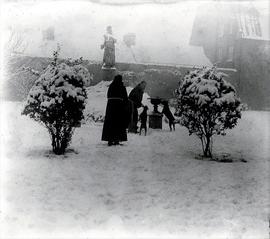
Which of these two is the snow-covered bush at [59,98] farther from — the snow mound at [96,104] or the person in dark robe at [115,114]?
the snow mound at [96,104]

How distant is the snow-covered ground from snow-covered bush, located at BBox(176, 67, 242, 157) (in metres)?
1.03

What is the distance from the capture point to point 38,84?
9.26 m

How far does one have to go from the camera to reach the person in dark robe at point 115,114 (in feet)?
35.5

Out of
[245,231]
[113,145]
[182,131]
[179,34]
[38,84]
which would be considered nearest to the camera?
[245,231]

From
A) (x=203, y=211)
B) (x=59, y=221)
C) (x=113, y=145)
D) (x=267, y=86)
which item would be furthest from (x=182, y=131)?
(x=267, y=86)

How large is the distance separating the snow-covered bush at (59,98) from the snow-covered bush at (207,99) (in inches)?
108

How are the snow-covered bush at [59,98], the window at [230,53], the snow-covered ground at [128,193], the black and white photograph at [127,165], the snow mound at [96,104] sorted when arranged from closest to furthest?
the snow-covered ground at [128,193], the black and white photograph at [127,165], the snow-covered bush at [59,98], the snow mound at [96,104], the window at [230,53]

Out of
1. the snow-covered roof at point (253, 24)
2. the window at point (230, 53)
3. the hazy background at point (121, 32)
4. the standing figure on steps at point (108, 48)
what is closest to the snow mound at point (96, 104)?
the standing figure on steps at point (108, 48)

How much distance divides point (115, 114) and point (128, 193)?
4414 mm

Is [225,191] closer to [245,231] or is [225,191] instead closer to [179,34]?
[245,231]

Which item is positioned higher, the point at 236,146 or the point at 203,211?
the point at 203,211

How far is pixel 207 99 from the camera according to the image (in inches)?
382

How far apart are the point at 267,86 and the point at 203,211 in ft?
91.2

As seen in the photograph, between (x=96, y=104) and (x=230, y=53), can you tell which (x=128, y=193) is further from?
(x=230, y=53)
